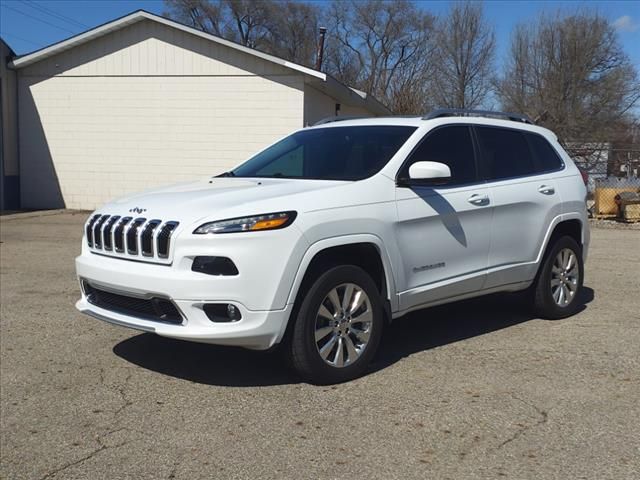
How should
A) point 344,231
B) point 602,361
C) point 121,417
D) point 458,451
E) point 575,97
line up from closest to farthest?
point 458,451, point 121,417, point 344,231, point 602,361, point 575,97

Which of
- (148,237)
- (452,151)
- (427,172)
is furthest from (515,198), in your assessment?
(148,237)

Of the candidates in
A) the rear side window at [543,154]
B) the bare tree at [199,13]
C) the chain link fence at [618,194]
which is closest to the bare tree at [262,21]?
the bare tree at [199,13]

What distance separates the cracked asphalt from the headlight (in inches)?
43.8

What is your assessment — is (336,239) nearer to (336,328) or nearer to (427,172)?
(336,328)

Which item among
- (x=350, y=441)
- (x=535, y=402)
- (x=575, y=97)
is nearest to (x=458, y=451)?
(x=350, y=441)

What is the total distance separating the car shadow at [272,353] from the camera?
4.94 metres

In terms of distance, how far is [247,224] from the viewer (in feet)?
13.9

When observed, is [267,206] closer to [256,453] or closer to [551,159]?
[256,453]

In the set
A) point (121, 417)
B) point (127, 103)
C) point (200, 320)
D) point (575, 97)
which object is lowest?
point (121, 417)

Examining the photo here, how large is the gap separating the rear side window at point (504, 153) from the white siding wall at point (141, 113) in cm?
1108

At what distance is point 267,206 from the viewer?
4.34 m

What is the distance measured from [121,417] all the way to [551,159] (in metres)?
4.54

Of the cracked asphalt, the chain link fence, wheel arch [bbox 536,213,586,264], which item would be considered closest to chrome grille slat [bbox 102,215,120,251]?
the cracked asphalt

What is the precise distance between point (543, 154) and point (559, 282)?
1.22 meters
